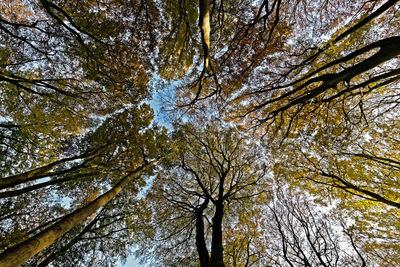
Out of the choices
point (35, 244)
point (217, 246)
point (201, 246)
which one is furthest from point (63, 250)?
point (217, 246)


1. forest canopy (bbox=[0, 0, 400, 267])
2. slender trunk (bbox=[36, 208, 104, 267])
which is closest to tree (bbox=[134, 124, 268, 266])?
forest canopy (bbox=[0, 0, 400, 267])

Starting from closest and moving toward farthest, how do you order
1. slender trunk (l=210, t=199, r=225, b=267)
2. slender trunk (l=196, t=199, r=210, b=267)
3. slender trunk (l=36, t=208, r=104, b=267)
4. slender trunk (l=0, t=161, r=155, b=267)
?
slender trunk (l=0, t=161, r=155, b=267), slender trunk (l=210, t=199, r=225, b=267), slender trunk (l=196, t=199, r=210, b=267), slender trunk (l=36, t=208, r=104, b=267)

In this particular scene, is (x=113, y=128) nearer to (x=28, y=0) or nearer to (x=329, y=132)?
(x=28, y=0)

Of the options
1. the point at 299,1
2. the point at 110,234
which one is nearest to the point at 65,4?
the point at 299,1

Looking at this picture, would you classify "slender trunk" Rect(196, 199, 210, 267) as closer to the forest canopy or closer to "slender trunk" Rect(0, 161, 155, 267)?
the forest canopy

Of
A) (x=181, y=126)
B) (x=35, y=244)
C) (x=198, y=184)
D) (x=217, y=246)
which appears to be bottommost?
(x=35, y=244)

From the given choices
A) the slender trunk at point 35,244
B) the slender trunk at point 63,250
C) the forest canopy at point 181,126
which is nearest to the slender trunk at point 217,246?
the forest canopy at point 181,126

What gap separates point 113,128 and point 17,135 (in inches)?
121

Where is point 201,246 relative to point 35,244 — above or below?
above

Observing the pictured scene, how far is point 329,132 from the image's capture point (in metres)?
4.83

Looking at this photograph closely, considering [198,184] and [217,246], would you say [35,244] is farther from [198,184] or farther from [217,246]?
[198,184]

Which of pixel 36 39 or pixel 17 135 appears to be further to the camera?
pixel 17 135

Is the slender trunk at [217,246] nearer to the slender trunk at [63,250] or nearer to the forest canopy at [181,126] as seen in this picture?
the forest canopy at [181,126]

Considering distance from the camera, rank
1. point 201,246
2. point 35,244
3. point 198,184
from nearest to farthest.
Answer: point 35,244 < point 201,246 < point 198,184
